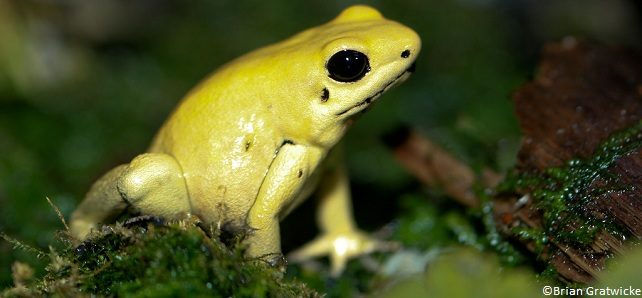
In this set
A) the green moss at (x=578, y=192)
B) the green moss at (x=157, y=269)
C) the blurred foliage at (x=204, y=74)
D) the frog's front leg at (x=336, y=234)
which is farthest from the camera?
the blurred foliage at (x=204, y=74)

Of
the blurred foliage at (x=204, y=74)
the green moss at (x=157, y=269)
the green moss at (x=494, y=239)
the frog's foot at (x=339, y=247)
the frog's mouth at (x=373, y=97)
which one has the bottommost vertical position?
the green moss at (x=157, y=269)

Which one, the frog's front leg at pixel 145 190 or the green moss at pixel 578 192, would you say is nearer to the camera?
the green moss at pixel 578 192

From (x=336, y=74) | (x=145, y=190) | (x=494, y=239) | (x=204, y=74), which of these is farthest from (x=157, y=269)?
(x=204, y=74)

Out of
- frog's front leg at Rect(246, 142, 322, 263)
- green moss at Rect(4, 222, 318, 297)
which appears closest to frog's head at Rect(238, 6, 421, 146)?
frog's front leg at Rect(246, 142, 322, 263)

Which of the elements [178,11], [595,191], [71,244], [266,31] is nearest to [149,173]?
[71,244]

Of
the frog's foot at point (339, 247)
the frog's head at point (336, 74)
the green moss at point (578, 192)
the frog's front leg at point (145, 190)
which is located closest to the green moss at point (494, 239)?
the green moss at point (578, 192)

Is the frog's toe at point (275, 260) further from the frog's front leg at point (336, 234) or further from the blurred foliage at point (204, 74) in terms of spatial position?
the frog's front leg at point (336, 234)

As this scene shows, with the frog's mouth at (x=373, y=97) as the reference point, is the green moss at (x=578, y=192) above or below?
below
